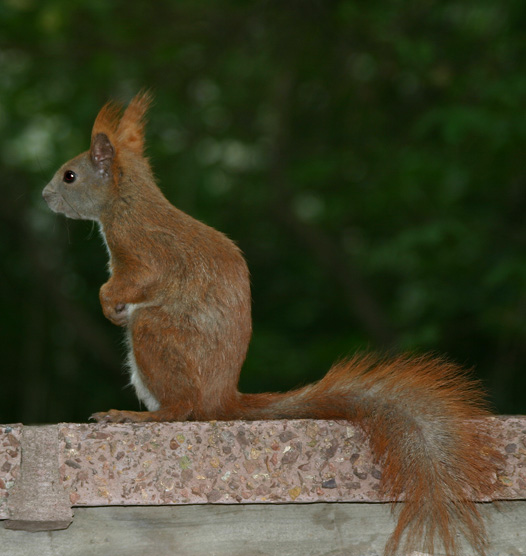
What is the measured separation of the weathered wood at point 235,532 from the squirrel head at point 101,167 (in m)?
0.98

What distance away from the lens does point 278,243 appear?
754 centimetres

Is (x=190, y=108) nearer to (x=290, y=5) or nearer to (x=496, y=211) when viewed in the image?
(x=290, y=5)

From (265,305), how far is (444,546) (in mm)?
5928

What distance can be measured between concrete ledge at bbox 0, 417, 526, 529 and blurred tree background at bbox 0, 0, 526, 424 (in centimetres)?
265

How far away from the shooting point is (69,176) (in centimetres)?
239

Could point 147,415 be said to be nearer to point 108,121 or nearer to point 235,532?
point 235,532

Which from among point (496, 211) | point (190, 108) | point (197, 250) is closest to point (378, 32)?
point (496, 211)

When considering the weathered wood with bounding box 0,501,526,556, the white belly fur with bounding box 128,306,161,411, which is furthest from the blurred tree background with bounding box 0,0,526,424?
the weathered wood with bounding box 0,501,526,556

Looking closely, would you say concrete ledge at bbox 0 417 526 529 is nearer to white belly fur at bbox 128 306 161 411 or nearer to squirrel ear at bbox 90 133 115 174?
white belly fur at bbox 128 306 161 411

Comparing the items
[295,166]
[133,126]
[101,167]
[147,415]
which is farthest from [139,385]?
[295,166]

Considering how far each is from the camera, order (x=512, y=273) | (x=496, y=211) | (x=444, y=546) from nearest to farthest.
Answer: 1. (x=444, y=546)
2. (x=512, y=273)
3. (x=496, y=211)

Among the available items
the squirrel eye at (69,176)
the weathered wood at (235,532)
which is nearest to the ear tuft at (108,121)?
the squirrel eye at (69,176)

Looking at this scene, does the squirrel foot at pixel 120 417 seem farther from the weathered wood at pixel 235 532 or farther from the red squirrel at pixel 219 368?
the weathered wood at pixel 235 532

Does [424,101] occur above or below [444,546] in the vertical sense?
above
